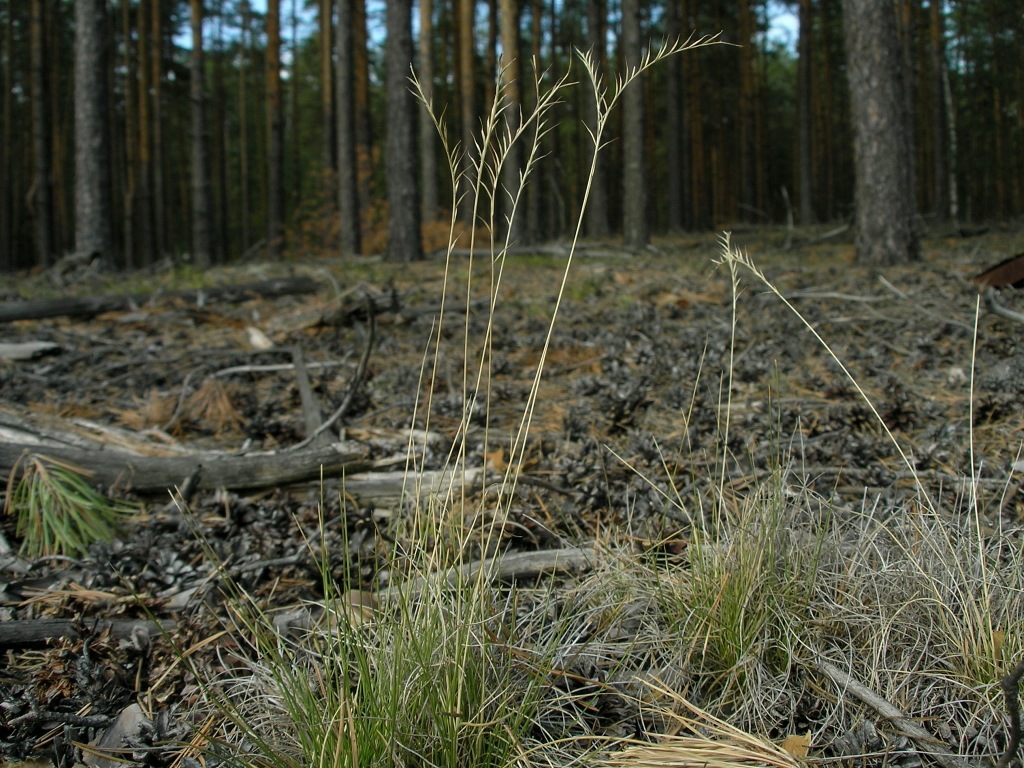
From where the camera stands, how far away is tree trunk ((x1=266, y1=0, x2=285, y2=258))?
15242 millimetres

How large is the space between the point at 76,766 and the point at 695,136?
23672mm

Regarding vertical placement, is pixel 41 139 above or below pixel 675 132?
below

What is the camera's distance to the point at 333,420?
3061 mm

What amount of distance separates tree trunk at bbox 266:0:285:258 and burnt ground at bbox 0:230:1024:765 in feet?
31.8

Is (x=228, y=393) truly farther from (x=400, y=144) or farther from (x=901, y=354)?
(x=400, y=144)

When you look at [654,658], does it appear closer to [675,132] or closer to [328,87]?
[675,132]

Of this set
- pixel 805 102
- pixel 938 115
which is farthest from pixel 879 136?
pixel 938 115

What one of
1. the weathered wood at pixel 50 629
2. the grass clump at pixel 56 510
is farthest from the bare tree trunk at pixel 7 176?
the weathered wood at pixel 50 629

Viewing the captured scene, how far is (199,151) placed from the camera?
13.4 metres

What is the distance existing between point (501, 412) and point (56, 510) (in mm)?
1826

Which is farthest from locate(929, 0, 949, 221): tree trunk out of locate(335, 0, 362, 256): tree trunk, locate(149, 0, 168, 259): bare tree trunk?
Result: locate(149, 0, 168, 259): bare tree trunk

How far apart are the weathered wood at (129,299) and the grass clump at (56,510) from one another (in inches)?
138

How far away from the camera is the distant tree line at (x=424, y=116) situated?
387 inches

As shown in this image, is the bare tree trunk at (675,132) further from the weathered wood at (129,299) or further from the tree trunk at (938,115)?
the weathered wood at (129,299)
